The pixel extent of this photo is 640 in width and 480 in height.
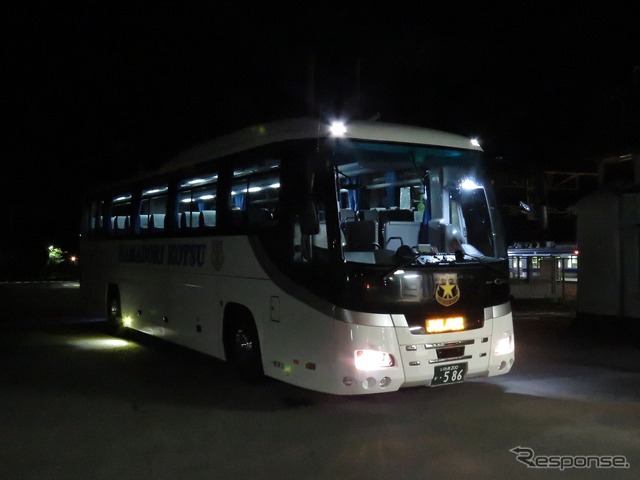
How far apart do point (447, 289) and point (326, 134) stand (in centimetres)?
224

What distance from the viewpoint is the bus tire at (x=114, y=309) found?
1390cm

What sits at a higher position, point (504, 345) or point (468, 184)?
point (468, 184)

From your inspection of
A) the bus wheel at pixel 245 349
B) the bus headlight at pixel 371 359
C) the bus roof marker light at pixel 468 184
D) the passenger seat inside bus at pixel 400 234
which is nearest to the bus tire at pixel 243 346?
the bus wheel at pixel 245 349

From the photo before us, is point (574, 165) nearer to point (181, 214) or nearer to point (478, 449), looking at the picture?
point (181, 214)

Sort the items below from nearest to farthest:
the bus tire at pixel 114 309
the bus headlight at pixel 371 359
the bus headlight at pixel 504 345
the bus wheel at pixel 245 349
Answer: the bus headlight at pixel 371 359, the bus headlight at pixel 504 345, the bus wheel at pixel 245 349, the bus tire at pixel 114 309

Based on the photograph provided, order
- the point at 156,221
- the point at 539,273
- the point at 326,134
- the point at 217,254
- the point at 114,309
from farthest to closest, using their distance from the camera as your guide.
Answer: the point at 539,273 → the point at 114,309 → the point at 156,221 → the point at 217,254 → the point at 326,134

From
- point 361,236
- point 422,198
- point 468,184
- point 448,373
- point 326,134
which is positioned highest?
point 326,134

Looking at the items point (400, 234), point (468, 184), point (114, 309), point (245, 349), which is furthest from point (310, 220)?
point (114, 309)

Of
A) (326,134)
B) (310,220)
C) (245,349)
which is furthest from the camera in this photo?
(245,349)

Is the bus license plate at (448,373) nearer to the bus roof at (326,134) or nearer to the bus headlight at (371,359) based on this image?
the bus headlight at (371,359)

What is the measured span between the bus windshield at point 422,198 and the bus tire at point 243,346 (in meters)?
2.17

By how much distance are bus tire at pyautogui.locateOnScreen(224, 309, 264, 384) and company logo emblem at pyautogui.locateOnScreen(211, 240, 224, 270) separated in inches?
27.5

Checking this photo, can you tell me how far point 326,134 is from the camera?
299 inches

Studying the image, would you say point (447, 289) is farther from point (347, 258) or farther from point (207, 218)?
point (207, 218)
